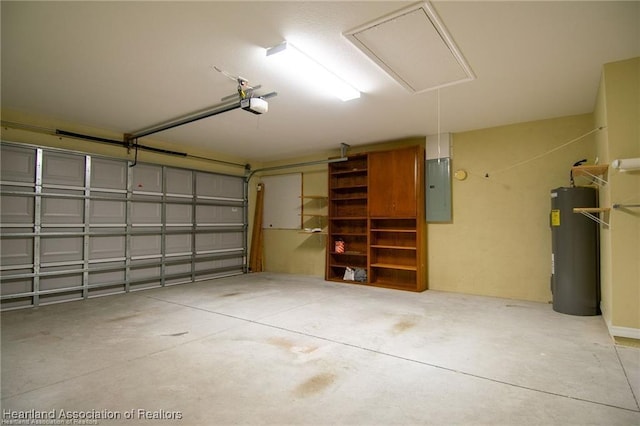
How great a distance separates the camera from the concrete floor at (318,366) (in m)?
1.98

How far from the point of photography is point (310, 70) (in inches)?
129

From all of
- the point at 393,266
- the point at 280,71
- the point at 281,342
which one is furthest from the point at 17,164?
the point at 393,266

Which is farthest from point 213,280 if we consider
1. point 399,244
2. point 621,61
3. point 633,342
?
point 621,61

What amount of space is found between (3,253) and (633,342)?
7.32 m

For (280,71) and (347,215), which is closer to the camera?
(280,71)

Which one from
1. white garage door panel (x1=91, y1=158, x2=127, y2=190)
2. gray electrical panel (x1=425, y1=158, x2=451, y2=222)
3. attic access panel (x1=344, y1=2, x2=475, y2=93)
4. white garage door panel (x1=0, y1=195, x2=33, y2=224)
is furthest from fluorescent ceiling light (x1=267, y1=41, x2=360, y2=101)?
white garage door panel (x1=0, y1=195, x2=33, y2=224)

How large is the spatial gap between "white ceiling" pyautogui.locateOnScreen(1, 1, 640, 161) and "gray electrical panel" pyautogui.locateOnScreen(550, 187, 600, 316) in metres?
1.28

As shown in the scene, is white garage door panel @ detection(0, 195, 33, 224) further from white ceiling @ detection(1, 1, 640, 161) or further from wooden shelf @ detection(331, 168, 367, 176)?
wooden shelf @ detection(331, 168, 367, 176)

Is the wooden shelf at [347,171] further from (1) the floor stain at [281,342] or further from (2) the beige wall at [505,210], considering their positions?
(1) the floor stain at [281,342]

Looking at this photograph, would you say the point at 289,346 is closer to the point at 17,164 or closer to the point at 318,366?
the point at 318,366

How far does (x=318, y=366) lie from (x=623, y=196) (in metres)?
3.19

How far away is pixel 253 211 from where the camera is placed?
8.01 m

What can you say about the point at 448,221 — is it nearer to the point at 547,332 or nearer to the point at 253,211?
the point at 547,332

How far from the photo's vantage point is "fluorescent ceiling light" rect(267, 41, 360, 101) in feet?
9.35
